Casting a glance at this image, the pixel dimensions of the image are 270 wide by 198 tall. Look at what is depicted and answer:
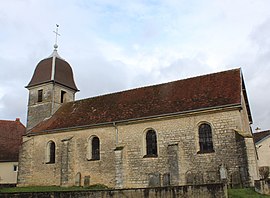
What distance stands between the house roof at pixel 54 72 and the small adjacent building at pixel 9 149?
7.22 metres

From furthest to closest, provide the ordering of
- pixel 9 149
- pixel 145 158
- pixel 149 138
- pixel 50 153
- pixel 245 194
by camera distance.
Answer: pixel 9 149, pixel 50 153, pixel 149 138, pixel 145 158, pixel 245 194

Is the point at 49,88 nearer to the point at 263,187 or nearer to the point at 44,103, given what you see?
the point at 44,103

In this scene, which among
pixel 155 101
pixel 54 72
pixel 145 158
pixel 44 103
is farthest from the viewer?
pixel 54 72

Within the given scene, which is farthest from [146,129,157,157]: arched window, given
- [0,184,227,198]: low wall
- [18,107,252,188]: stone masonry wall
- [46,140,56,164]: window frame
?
[0,184,227,198]: low wall

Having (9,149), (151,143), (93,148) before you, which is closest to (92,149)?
(93,148)

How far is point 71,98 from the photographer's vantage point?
98.5 feet

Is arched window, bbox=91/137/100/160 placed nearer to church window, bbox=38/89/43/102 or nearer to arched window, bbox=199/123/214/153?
arched window, bbox=199/123/214/153

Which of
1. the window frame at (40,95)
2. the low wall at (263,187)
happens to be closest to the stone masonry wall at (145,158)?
the low wall at (263,187)

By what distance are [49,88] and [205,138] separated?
16432 mm

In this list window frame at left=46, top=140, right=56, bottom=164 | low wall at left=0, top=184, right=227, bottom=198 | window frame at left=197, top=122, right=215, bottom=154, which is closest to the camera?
low wall at left=0, top=184, right=227, bottom=198

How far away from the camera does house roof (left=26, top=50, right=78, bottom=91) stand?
2856 cm

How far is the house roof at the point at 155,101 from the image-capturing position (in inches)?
754

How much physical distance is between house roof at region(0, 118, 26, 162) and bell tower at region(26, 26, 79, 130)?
5.07m

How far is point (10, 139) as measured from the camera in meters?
32.4
